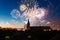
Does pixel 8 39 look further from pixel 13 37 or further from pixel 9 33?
pixel 9 33

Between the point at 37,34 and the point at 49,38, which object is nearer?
the point at 49,38

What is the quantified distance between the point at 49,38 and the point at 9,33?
61.5ft

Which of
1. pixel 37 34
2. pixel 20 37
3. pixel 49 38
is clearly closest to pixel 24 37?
pixel 20 37

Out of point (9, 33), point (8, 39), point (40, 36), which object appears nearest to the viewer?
point (8, 39)

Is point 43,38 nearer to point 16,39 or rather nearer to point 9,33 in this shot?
point 16,39

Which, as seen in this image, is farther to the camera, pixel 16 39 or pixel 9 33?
pixel 9 33

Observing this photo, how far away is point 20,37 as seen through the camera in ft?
216

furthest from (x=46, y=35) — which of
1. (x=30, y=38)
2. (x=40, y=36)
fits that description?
(x=30, y=38)

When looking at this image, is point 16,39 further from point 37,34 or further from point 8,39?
point 37,34

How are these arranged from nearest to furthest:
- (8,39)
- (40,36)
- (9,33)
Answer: (8,39)
(40,36)
(9,33)

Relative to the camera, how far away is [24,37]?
2618 inches

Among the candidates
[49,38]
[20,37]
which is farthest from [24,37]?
[49,38]

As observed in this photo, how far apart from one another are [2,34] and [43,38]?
1747 cm

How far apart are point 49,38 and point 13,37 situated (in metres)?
14.0
